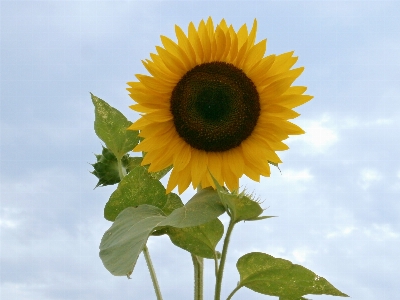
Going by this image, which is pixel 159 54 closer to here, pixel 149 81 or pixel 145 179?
pixel 149 81

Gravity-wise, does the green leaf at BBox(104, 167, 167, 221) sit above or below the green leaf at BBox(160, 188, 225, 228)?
above

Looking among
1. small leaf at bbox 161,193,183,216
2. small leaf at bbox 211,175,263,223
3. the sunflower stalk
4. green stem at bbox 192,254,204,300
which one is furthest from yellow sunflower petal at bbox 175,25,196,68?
green stem at bbox 192,254,204,300

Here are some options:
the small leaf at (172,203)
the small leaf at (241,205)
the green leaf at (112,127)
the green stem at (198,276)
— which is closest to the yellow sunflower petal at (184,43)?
the green leaf at (112,127)

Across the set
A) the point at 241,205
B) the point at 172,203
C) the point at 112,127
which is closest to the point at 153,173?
the point at 172,203

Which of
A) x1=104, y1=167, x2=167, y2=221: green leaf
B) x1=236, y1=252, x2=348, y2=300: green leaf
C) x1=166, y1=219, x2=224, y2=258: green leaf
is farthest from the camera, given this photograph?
x1=104, y1=167, x2=167, y2=221: green leaf

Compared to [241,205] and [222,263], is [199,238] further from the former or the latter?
[241,205]

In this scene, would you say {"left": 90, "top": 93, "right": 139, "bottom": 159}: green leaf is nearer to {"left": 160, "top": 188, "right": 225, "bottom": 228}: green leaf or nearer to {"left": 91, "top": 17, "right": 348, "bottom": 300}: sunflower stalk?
{"left": 91, "top": 17, "right": 348, "bottom": 300}: sunflower stalk
